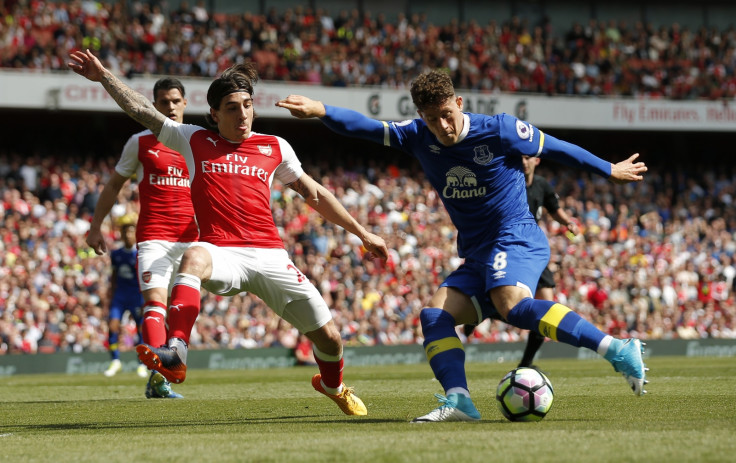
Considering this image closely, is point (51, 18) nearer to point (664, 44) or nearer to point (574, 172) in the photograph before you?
point (574, 172)

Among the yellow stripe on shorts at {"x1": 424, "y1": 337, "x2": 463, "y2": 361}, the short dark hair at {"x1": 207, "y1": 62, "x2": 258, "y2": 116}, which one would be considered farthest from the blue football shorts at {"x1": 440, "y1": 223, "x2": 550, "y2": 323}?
the short dark hair at {"x1": 207, "y1": 62, "x2": 258, "y2": 116}

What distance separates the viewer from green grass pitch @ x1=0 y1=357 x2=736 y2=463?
473 cm

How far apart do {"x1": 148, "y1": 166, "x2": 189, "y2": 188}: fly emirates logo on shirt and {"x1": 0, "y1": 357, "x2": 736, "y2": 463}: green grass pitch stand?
7.02 ft

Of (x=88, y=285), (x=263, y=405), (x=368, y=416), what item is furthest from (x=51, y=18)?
(x=368, y=416)

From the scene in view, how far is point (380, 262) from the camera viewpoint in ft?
66.6

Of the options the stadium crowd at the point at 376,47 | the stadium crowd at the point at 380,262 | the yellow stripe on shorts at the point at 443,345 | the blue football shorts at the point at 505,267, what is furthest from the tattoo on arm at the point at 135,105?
the stadium crowd at the point at 376,47

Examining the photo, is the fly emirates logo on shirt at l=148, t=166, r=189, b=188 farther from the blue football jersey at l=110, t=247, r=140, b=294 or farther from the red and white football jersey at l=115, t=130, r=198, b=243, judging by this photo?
the blue football jersey at l=110, t=247, r=140, b=294

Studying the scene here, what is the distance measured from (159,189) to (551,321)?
188 inches

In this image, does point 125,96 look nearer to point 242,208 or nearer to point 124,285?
point 242,208

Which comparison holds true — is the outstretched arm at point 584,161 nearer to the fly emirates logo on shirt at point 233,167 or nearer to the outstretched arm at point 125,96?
the fly emirates logo on shirt at point 233,167

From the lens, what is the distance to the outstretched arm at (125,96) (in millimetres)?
7141

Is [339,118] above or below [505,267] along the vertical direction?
above

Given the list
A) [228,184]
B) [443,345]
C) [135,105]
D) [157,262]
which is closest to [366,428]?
[443,345]

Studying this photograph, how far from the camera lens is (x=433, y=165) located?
6926 mm
